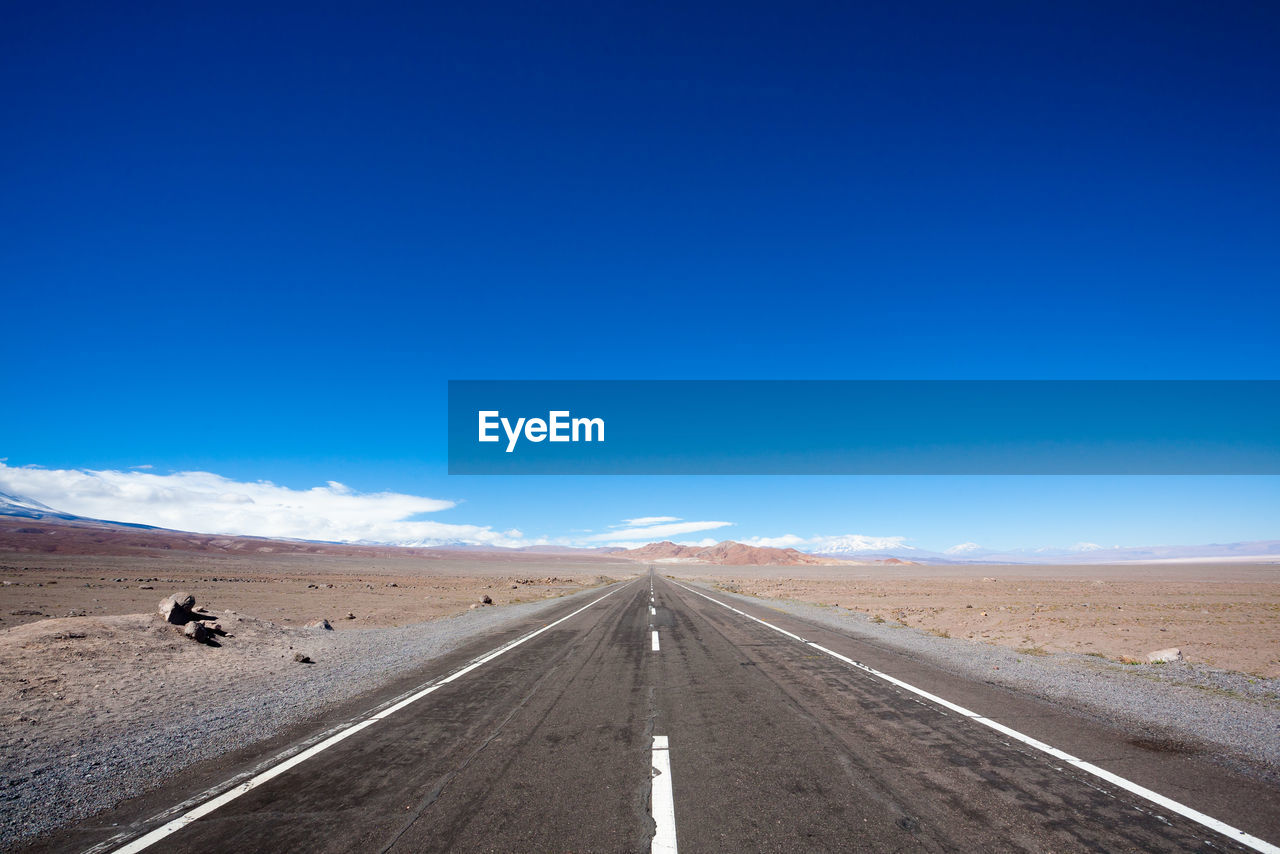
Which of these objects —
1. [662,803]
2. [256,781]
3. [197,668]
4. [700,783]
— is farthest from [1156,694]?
[197,668]

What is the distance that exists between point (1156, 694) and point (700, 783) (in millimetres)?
7877

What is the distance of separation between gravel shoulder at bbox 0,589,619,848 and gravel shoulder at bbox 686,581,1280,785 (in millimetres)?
10025

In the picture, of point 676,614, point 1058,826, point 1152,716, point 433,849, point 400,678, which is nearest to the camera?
point 433,849

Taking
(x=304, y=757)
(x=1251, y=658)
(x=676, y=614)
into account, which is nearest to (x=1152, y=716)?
(x=304, y=757)

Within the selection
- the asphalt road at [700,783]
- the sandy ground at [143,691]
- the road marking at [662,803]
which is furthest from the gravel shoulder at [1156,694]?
the sandy ground at [143,691]

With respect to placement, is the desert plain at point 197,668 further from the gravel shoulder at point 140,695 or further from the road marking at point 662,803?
the road marking at point 662,803

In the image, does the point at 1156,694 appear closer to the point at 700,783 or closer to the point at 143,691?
the point at 700,783

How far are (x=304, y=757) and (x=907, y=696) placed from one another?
7.43m

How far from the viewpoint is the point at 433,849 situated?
146 inches

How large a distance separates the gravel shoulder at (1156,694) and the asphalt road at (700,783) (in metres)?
0.56

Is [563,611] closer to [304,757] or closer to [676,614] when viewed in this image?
[676,614]

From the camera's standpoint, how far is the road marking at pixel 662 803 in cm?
372

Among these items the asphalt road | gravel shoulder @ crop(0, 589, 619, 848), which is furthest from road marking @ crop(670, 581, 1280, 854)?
gravel shoulder @ crop(0, 589, 619, 848)

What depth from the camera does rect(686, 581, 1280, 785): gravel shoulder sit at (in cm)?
591
